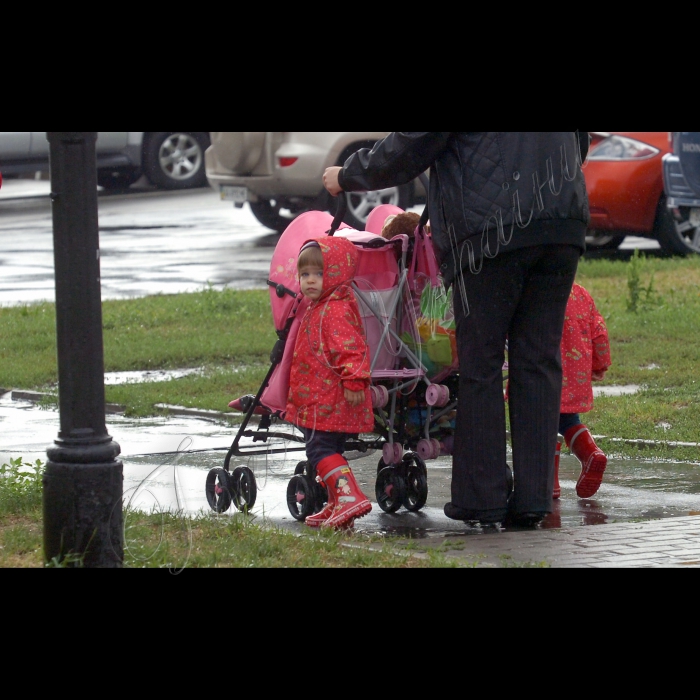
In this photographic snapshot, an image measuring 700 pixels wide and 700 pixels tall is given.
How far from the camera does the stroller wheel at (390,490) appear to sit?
6.04 metres

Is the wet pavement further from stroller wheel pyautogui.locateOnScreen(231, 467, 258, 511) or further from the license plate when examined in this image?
the license plate

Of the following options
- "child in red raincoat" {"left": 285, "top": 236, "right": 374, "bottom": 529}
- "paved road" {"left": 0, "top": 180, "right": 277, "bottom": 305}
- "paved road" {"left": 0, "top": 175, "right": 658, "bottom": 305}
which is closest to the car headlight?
"paved road" {"left": 0, "top": 175, "right": 658, "bottom": 305}

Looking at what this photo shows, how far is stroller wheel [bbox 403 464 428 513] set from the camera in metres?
6.10

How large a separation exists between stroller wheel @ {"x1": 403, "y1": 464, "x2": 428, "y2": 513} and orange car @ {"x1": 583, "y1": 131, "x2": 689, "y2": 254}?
27.5ft

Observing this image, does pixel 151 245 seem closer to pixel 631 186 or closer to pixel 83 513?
pixel 631 186

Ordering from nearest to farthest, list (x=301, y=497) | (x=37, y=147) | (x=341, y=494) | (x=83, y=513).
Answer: (x=83, y=513) → (x=341, y=494) → (x=301, y=497) → (x=37, y=147)

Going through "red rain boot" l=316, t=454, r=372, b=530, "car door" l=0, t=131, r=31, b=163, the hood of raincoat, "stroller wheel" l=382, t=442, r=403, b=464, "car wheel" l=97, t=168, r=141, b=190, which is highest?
"car door" l=0, t=131, r=31, b=163

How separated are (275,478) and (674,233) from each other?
8225 millimetres

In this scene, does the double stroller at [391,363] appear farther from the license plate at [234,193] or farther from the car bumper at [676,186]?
the license plate at [234,193]

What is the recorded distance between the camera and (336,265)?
5.75 m

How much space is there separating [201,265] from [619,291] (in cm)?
509

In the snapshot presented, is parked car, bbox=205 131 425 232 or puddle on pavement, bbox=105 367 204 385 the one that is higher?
parked car, bbox=205 131 425 232

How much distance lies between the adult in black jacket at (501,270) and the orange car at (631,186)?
849 centimetres

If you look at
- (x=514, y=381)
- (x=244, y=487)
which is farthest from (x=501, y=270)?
(x=244, y=487)
